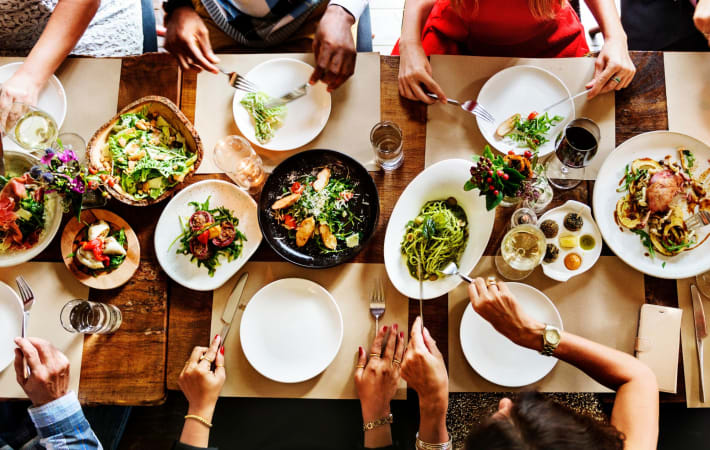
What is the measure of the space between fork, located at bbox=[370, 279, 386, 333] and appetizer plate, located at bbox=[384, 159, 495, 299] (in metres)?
0.10

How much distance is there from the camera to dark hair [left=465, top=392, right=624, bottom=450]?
1.17 meters

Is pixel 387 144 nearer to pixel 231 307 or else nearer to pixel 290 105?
pixel 290 105

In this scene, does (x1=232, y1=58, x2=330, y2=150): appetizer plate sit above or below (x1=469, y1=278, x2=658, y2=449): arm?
above

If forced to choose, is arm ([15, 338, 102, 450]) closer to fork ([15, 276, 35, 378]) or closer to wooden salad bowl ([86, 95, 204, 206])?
fork ([15, 276, 35, 378])

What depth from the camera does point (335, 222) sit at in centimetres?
156

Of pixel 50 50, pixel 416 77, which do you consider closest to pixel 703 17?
pixel 416 77

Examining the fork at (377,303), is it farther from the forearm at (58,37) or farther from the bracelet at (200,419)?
the forearm at (58,37)

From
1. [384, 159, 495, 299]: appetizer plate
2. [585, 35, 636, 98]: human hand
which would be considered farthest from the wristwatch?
[585, 35, 636, 98]: human hand

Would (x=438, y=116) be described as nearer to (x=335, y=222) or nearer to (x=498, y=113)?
(x=498, y=113)

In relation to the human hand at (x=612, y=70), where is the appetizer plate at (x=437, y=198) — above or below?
below

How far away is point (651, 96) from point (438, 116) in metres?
0.85

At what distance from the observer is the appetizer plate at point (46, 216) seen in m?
1.52

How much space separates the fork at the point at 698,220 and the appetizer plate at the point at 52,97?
96.3 inches

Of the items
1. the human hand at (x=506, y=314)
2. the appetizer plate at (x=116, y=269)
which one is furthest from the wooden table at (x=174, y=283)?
the human hand at (x=506, y=314)
